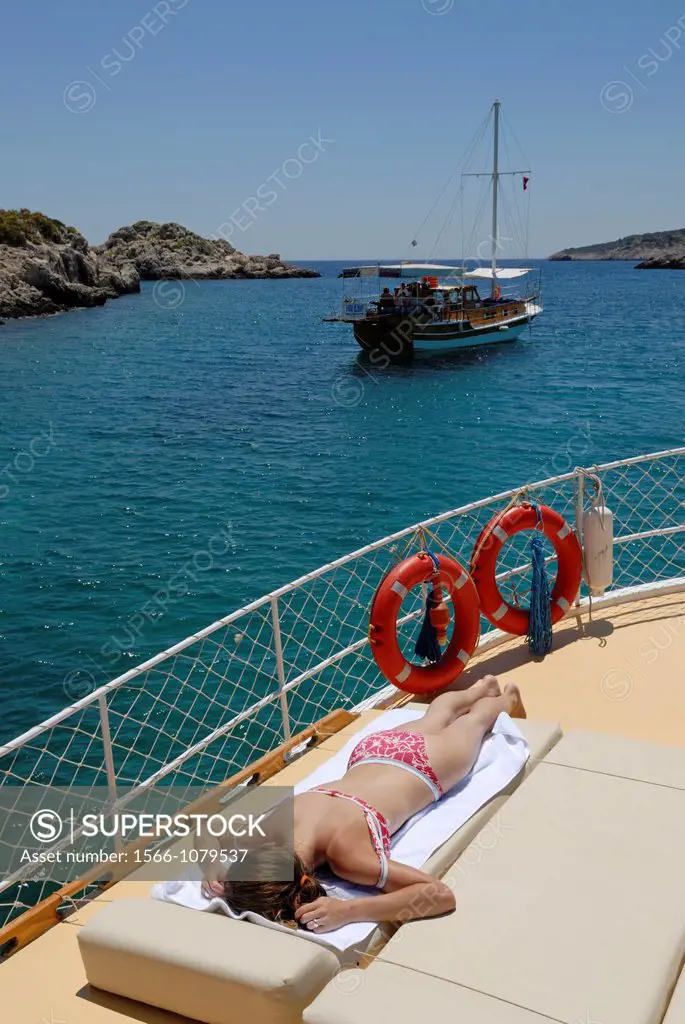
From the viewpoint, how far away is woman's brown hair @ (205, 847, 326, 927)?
119 inches

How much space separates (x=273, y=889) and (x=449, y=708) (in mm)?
1407

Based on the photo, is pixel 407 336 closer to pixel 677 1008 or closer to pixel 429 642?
pixel 429 642

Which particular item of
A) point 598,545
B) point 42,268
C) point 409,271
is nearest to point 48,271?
point 42,268

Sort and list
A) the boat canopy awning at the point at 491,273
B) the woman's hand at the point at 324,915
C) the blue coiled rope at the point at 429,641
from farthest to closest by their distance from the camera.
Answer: the boat canopy awning at the point at 491,273 → the blue coiled rope at the point at 429,641 → the woman's hand at the point at 324,915

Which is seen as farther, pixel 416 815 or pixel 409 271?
pixel 409 271

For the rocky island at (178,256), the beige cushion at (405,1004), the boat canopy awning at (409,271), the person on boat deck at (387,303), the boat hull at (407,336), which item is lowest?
the beige cushion at (405,1004)

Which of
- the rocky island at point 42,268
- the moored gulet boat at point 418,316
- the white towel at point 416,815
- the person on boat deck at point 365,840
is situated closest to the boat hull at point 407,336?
the moored gulet boat at point 418,316

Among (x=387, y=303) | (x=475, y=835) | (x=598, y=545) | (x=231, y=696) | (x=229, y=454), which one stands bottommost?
(x=231, y=696)

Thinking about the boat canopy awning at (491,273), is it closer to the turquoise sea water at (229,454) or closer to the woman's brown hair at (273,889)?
the turquoise sea water at (229,454)

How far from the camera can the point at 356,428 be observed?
2378 centimetres

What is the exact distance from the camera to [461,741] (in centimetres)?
388

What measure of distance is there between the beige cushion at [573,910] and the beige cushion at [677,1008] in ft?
0.08

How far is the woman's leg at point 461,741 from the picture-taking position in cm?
373

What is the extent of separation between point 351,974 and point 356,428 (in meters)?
21.4
